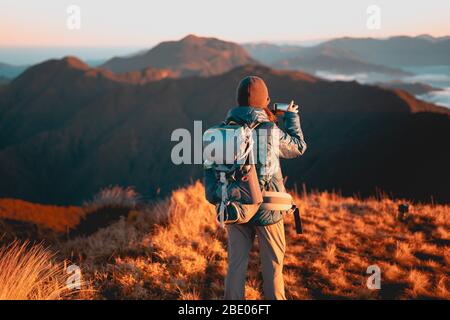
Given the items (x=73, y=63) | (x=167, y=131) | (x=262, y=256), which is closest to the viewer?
(x=262, y=256)

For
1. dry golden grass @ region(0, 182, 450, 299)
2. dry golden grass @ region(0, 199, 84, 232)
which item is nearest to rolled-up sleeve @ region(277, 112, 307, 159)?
dry golden grass @ region(0, 182, 450, 299)

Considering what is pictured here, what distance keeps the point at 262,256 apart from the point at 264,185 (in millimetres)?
541

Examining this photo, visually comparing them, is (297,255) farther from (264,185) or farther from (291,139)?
(291,139)

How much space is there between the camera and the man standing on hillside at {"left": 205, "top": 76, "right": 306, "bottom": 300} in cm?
324

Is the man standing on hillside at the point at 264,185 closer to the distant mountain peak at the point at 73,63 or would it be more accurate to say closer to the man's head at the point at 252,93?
the man's head at the point at 252,93

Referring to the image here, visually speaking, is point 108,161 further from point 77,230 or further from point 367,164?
point 77,230

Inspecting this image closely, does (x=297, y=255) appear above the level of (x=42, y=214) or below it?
above

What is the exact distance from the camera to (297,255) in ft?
18.6

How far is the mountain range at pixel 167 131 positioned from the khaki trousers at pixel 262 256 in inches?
705

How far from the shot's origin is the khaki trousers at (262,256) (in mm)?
3383

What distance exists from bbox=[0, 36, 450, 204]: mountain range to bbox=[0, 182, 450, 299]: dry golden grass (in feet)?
46.4

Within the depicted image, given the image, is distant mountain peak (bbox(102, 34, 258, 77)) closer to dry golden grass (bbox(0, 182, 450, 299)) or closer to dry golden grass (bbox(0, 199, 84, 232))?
dry golden grass (bbox(0, 199, 84, 232))

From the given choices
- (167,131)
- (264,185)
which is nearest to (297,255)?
(264,185)

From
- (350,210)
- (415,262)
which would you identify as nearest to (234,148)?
(415,262)
